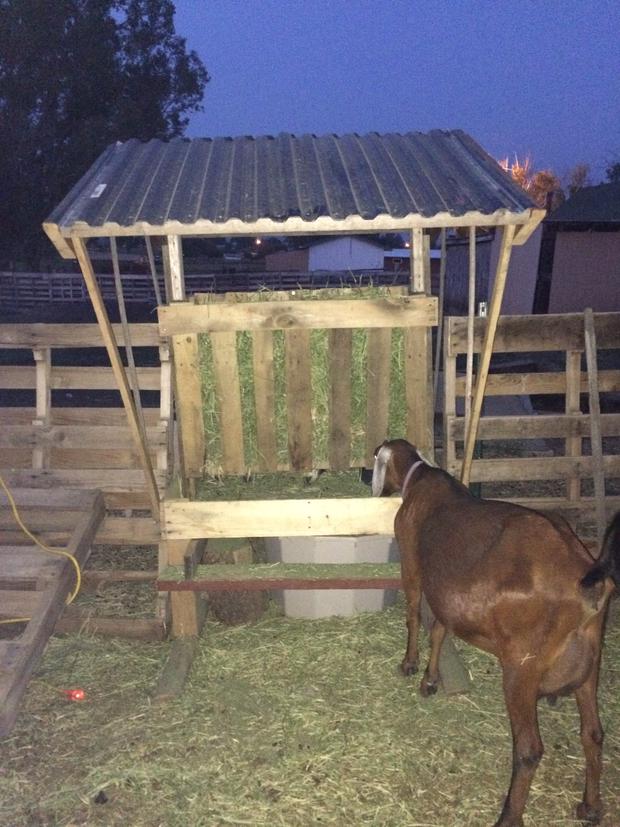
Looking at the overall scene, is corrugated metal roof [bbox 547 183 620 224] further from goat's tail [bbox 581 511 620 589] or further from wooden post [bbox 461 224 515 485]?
goat's tail [bbox 581 511 620 589]

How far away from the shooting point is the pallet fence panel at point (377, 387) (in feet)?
18.1

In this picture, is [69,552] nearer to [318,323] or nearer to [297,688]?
[297,688]

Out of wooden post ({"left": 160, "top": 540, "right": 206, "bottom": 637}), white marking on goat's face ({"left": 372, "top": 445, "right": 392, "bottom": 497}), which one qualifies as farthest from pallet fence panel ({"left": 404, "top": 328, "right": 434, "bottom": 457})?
wooden post ({"left": 160, "top": 540, "right": 206, "bottom": 637})

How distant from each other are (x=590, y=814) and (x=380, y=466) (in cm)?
261

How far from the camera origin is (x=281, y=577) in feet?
18.6

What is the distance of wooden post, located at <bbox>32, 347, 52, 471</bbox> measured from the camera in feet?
22.4

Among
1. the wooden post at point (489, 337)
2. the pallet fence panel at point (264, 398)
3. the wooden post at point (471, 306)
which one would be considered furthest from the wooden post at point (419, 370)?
the pallet fence panel at point (264, 398)

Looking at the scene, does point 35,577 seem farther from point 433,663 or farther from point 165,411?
point 433,663

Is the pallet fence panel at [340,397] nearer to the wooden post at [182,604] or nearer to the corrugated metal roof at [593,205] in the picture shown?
the wooden post at [182,604]

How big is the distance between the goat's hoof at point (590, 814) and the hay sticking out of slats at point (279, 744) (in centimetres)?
9

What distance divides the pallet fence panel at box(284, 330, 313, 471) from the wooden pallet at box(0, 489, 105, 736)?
1.92 metres

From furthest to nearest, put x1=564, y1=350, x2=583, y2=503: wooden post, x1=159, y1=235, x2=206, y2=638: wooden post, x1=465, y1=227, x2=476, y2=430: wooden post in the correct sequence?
x1=564, y1=350, x2=583, y2=503: wooden post < x1=159, y1=235, x2=206, y2=638: wooden post < x1=465, y1=227, x2=476, y2=430: wooden post

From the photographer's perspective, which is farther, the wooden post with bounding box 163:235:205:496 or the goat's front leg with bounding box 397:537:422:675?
the wooden post with bounding box 163:235:205:496

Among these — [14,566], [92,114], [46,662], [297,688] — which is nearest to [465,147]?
[297,688]
